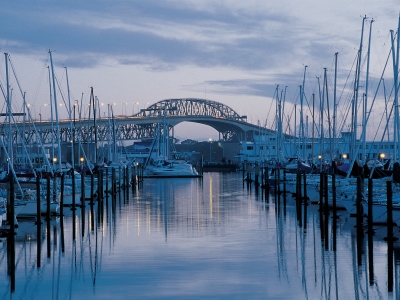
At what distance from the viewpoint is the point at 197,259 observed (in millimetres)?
20172

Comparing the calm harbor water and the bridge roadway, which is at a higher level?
the bridge roadway

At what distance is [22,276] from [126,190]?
119ft

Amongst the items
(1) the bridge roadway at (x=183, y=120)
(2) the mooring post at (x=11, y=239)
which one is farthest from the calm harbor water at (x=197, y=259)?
(1) the bridge roadway at (x=183, y=120)

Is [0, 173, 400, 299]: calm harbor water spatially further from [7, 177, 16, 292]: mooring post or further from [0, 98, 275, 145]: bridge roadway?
[0, 98, 275, 145]: bridge roadway

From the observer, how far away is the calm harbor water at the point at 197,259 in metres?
16.3

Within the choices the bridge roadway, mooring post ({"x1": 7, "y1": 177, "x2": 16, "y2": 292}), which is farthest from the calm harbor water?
the bridge roadway

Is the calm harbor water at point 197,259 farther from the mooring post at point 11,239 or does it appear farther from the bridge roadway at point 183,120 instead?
the bridge roadway at point 183,120

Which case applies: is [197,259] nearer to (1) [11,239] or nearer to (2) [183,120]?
(1) [11,239]

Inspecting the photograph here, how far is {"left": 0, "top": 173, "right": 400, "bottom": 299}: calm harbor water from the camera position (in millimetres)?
16281

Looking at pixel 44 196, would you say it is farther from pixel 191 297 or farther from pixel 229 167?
pixel 229 167

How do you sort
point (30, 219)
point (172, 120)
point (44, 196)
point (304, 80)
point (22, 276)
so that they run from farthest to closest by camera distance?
point (172, 120), point (304, 80), point (44, 196), point (30, 219), point (22, 276)

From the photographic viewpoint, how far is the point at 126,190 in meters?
54.2

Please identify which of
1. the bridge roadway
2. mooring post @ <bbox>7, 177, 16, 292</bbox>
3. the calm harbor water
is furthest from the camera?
the bridge roadway

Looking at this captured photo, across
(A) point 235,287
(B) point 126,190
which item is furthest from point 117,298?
(B) point 126,190
